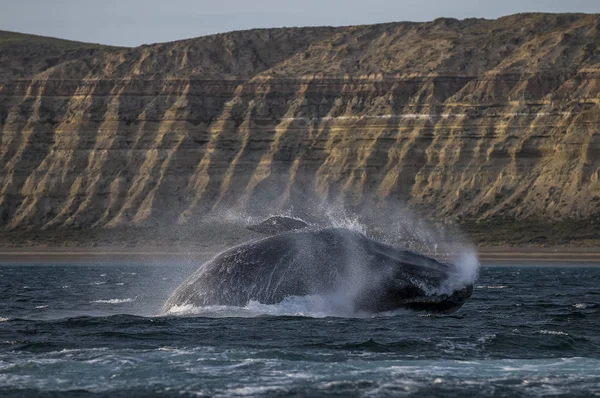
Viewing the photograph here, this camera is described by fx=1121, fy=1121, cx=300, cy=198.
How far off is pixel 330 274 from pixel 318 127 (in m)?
90.0

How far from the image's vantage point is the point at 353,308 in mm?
25984

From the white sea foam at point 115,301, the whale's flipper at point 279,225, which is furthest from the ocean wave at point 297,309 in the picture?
the white sea foam at point 115,301

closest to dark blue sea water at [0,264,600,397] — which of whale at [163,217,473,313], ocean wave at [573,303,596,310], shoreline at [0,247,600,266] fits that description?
whale at [163,217,473,313]

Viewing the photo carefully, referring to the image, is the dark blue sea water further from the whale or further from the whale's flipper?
the whale's flipper

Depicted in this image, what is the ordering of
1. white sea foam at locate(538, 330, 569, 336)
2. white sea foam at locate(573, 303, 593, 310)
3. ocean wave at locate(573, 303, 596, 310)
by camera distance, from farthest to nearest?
1. ocean wave at locate(573, 303, 596, 310)
2. white sea foam at locate(573, 303, 593, 310)
3. white sea foam at locate(538, 330, 569, 336)

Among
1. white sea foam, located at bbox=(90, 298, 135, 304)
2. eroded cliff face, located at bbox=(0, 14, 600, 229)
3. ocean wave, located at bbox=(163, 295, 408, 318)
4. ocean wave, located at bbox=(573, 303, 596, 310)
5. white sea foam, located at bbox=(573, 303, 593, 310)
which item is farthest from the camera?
eroded cliff face, located at bbox=(0, 14, 600, 229)

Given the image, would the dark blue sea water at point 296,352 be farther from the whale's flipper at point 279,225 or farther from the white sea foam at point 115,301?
the white sea foam at point 115,301

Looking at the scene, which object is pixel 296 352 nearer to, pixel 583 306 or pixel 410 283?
pixel 410 283

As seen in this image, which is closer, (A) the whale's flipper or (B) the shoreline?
(A) the whale's flipper

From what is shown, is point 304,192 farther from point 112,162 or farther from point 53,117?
point 53,117

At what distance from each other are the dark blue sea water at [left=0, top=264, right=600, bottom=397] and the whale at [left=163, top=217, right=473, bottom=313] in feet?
1.32

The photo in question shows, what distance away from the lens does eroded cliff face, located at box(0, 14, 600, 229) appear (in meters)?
104

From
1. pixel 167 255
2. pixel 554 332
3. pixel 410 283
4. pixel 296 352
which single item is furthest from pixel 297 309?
pixel 167 255

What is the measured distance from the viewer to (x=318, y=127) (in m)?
115
